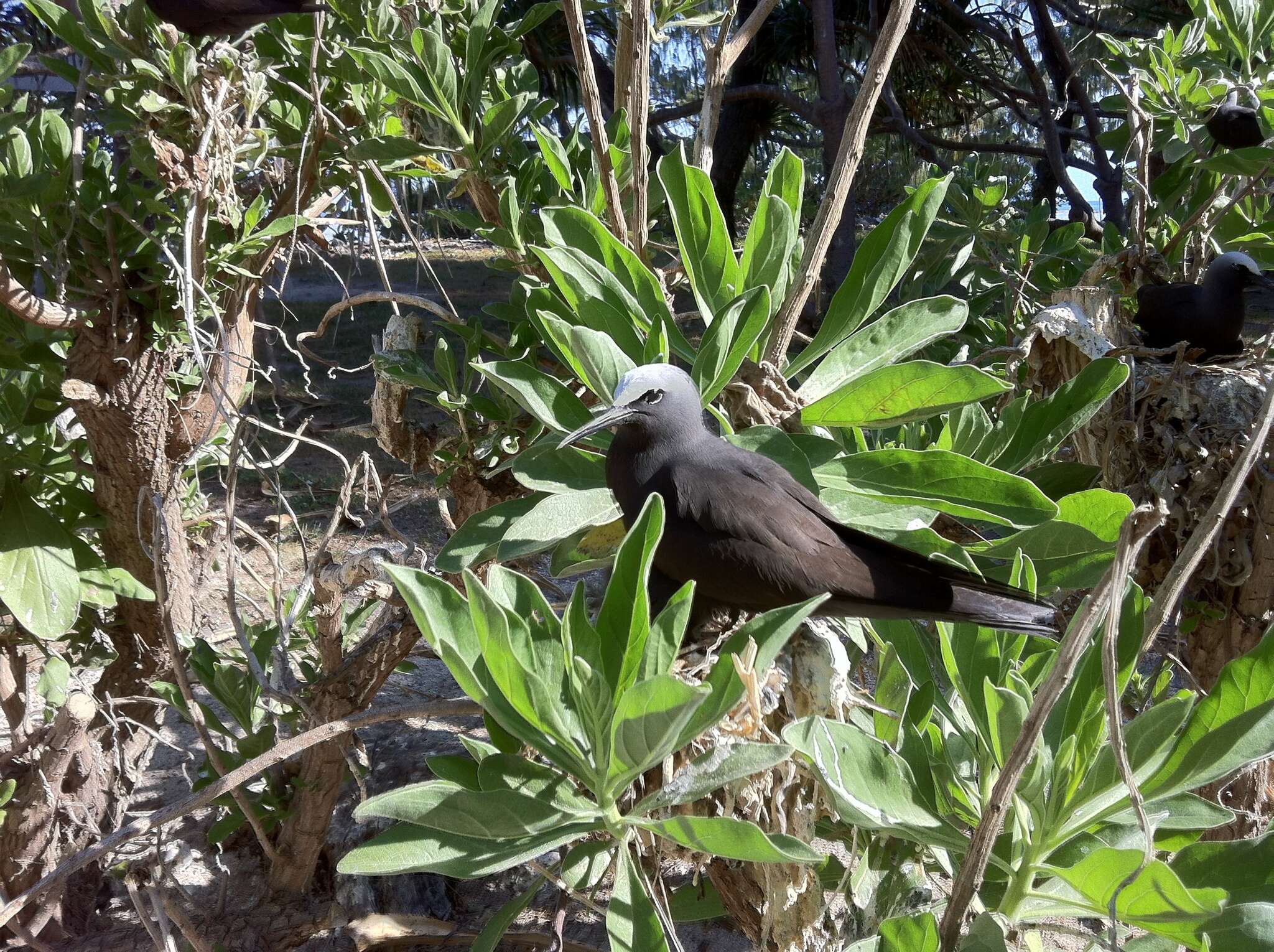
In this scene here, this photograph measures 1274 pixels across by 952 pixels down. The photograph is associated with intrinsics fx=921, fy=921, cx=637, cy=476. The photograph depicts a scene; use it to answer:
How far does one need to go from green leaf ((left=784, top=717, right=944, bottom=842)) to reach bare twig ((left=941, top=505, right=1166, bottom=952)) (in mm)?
114

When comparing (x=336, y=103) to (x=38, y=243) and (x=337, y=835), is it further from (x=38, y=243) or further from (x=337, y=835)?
(x=337, y=835)

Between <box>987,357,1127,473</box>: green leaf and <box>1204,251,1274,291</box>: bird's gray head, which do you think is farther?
<box>1204,251,1274,291</box>: bird's gray head

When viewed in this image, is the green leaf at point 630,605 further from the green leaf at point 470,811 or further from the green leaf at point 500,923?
the green leaf at point 500,923

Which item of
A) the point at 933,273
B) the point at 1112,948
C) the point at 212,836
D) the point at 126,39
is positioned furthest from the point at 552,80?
the point at 1112,948

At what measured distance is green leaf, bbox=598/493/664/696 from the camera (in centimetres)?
87

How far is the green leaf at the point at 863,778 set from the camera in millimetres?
876

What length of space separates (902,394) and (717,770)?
54cm

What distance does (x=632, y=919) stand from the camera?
895 millimetres

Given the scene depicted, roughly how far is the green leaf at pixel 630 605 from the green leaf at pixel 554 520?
0.13m

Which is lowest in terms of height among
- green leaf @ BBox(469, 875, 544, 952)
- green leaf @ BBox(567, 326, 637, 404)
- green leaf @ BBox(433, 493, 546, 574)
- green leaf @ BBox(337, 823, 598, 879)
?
green leaf @ BBox(469, 875, 544, 952)

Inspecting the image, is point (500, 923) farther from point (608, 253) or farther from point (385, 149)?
point (385, 149)

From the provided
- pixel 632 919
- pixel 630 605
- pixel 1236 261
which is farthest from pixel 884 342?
pixel 1236 261

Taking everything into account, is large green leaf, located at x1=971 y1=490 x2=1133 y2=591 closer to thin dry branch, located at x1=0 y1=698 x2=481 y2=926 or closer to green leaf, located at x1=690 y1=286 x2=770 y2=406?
green leaf, located at x1=690 y1=286 x2=770 y2=406

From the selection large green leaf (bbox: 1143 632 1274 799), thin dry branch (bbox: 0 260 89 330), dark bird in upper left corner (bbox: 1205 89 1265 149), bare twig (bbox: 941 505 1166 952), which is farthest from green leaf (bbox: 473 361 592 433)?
dark bird in upper left corner (bbox: 1205 89 1265 149)
